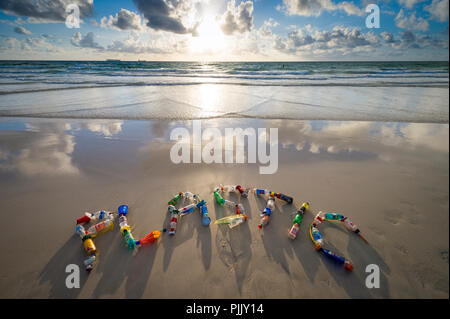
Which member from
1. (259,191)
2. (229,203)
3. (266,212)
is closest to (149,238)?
(229,203)

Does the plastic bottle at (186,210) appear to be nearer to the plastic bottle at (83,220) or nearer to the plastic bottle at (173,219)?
the plastic bottle at (173,219)

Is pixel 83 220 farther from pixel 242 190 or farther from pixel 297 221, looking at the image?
pixel 297 221

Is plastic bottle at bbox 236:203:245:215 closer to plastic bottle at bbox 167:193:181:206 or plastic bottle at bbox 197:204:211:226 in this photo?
plastic bottle at bbox 197:204:211:226

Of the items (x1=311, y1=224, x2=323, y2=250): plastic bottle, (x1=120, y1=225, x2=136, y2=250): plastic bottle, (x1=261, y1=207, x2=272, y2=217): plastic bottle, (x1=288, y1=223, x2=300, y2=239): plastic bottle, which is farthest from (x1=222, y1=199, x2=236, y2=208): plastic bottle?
(x1=120, y1=225, x2=136, y2=250): plastic bottle

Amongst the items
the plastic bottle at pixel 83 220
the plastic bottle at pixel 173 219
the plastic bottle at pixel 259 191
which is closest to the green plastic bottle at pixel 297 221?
the plastic bottle at pixel 259 191

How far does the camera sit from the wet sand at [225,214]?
229 centimetres

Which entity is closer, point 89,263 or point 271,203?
point 89,263

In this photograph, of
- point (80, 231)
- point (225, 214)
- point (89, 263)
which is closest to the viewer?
point (89, 263)

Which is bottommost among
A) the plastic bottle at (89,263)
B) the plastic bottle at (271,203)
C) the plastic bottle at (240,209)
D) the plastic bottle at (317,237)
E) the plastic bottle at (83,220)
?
the plastic bottle at (89,263)

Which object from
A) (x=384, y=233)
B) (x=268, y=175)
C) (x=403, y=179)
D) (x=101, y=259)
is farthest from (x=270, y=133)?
(x=101, y=259)

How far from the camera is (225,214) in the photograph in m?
3.37

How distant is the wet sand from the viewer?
7.53 ft

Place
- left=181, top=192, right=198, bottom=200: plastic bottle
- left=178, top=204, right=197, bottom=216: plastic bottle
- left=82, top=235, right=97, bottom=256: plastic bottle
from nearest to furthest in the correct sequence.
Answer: left=82, top=235, right=97, bottom=256: plastic bottle
left=178, top=204, right=197, bottom=216: plastic bottle
left=181, top=192, right=198, bottom=200: plastic bottle
